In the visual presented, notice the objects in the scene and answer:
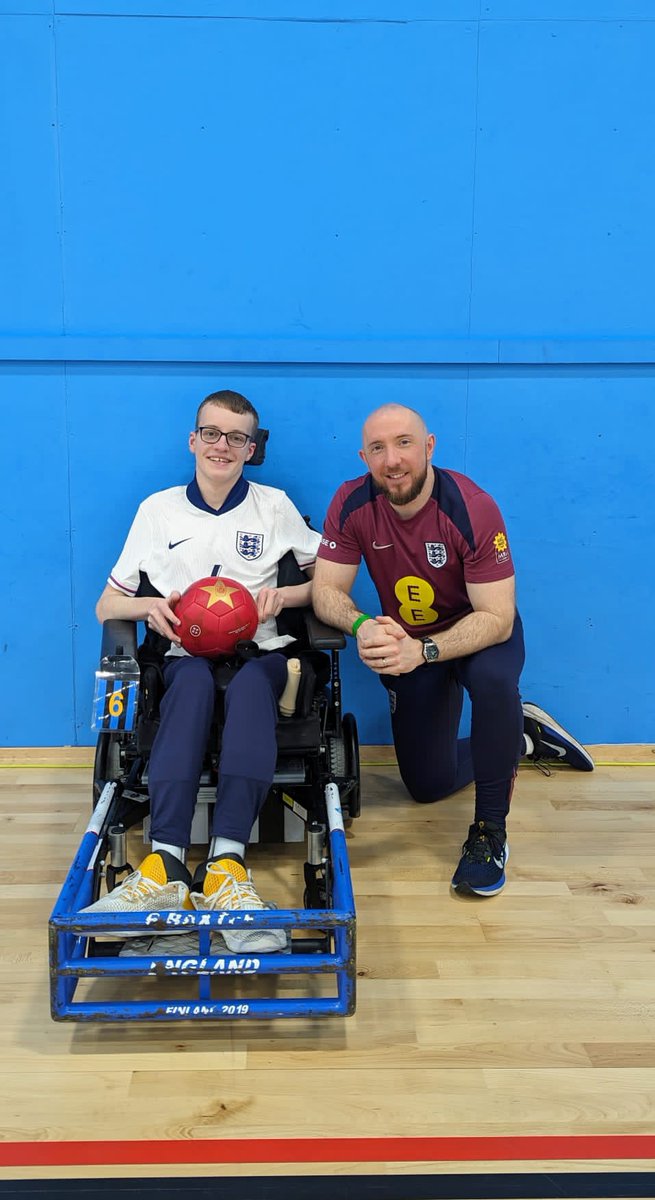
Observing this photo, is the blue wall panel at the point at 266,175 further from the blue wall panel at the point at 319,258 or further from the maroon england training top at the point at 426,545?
the maroon england training top at the point at 426,545

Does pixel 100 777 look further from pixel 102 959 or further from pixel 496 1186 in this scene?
pixel 496 1186

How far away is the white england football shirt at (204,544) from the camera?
2.89m

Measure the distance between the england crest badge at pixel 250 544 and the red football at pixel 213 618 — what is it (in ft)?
0.97

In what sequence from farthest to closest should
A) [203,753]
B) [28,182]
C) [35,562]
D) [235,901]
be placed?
[35,562], [28,182], [203,753], [235,901]

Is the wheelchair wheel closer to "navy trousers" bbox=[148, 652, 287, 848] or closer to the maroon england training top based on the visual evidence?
the maroon england training top

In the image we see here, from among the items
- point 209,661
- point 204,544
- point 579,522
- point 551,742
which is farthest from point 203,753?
point 579,522

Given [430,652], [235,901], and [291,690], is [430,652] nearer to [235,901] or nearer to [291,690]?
[291,690]

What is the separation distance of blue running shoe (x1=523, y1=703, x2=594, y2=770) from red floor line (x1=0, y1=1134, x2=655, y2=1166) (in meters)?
1.67

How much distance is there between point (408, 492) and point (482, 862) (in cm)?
98

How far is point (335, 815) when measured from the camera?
2385 mm

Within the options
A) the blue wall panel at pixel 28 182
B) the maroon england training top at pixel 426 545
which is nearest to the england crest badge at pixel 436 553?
the maroon england training top at pixel 426 545

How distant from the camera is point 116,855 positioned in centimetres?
247

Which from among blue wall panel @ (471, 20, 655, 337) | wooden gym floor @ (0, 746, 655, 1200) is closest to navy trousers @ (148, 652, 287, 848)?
wooden gym floor @ (0, 746, 655, 1200)

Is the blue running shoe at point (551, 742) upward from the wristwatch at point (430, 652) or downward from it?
downward
